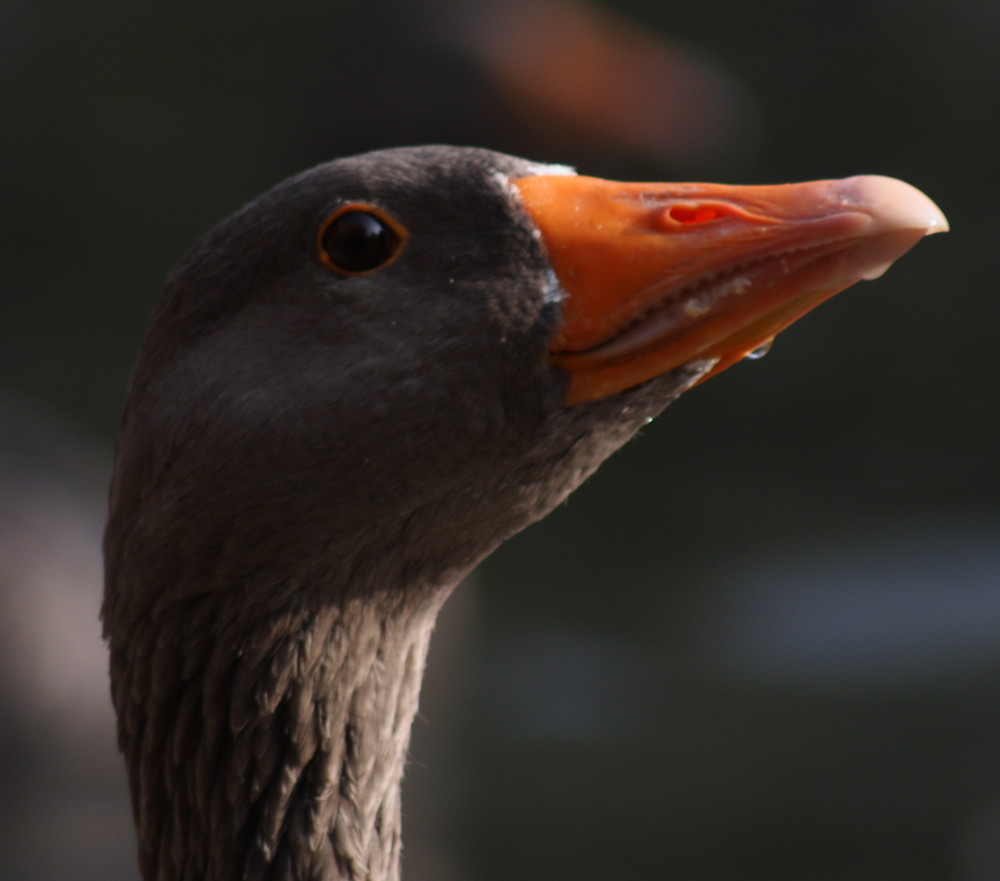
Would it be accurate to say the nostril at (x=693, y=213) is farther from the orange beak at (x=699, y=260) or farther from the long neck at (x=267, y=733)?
the long neck at (x=267, y=733)

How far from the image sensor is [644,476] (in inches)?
371

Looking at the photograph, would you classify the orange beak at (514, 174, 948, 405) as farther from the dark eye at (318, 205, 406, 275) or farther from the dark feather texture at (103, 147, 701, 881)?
the dark eye at (318, 205, 406, 275)

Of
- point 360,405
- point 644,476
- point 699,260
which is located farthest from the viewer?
point 644,476

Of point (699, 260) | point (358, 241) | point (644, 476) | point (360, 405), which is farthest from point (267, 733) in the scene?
point (644, 476)

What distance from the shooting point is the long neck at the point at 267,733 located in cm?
290

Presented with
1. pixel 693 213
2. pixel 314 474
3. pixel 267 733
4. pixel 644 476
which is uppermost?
pixel 644 476

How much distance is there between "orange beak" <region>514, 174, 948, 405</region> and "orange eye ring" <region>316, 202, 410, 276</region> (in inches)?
11.0

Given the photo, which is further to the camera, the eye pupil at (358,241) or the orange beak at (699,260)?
the eye pupil at (358,241)

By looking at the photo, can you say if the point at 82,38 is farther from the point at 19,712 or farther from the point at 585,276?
the point at 585,276

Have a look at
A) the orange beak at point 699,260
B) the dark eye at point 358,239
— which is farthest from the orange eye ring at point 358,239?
the orange beak at point 699,260

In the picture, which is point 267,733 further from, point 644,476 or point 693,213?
point 644,476

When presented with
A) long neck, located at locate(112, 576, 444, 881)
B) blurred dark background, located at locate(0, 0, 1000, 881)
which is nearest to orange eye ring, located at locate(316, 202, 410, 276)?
long neck, located at locate(112, 576, 444, 881)

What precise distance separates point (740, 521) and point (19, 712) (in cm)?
447

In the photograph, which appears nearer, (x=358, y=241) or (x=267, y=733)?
(x=358, y=241)
